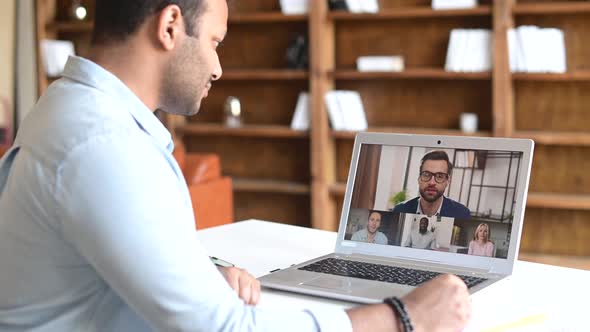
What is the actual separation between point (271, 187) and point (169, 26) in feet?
12.7

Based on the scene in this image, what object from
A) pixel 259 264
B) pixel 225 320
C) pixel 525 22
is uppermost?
pixel 525 22

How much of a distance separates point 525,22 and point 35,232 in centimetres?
376

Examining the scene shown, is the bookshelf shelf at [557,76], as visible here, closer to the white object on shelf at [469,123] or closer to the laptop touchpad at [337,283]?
the white object on shelf at [469,123]

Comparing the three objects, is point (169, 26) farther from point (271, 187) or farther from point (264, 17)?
point (271, 187)

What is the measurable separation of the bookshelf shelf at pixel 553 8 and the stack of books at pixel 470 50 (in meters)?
0.20

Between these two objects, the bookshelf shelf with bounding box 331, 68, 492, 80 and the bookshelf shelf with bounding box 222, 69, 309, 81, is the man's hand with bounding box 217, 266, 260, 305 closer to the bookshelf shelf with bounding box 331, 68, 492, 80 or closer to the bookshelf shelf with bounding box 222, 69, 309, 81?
the bookshelf shelf with bounding box 331, 68, 492, 80

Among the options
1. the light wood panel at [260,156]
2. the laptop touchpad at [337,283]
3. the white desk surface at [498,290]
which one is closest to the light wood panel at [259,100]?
the light wood panel at [260,156]

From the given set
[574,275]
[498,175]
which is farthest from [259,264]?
[574,275]

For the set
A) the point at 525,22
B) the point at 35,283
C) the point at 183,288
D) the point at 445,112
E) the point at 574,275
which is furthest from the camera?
the point at 445,112

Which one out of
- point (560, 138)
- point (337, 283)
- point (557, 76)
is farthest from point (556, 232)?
point (337, 283)

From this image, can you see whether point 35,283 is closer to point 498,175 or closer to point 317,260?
point 317,260

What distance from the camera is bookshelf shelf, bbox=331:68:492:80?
4.51 meters

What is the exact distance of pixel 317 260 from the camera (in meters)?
1.87

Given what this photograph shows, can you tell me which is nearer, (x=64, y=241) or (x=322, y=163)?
(x=64, y=241)
